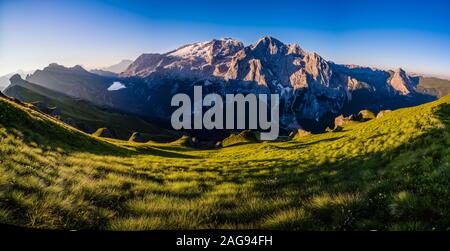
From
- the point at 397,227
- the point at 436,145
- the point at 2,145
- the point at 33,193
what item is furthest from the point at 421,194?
the point at 2,145

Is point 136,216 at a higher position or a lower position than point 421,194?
lower

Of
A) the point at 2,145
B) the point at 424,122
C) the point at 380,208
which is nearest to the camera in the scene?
the point at 380,208

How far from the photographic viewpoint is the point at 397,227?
5359 mm

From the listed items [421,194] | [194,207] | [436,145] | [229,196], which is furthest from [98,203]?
[436,145]

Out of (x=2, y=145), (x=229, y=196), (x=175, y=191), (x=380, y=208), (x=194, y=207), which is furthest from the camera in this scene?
(x=2, y=145)

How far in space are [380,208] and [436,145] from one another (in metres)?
6.67

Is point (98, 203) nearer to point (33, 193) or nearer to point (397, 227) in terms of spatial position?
point (33, 193)

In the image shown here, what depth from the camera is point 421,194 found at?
6797mm

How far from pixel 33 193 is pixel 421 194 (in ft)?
27.3
